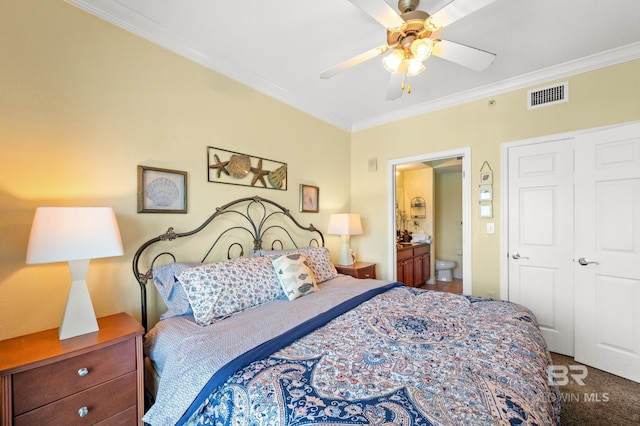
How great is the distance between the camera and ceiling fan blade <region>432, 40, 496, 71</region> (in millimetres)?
1702

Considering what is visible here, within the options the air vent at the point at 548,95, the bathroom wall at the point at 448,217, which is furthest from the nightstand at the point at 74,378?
the bathroom wall at the point at 448,217

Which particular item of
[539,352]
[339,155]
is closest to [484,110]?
[339,155]

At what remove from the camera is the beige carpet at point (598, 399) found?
5.98ft

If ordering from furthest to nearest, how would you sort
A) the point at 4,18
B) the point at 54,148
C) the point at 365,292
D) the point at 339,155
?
the point at 339,155 < the point at 365,292 < the point at 54,148 < the point at 4,18

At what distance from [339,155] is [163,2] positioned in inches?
99.7

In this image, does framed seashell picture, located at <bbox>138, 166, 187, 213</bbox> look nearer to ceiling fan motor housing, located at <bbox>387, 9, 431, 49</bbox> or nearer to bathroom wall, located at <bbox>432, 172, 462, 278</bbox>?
ceiling fan motor housing, located at <bbox>387, 9, 431, 49</bbox>

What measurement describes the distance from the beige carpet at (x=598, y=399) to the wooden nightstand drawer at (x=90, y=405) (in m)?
2.68

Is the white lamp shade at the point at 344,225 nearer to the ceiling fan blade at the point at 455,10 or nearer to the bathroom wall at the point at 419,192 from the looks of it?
the ceiling fan blade at the point at 455,10

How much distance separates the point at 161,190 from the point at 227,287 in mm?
918

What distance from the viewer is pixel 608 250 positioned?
7.76ft

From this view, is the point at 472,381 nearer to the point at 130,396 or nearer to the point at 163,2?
the point at 130,396

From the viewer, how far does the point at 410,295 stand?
2209mm

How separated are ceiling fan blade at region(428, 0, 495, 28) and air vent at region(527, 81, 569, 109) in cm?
189

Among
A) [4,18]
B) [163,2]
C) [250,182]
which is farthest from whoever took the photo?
[250,182]
